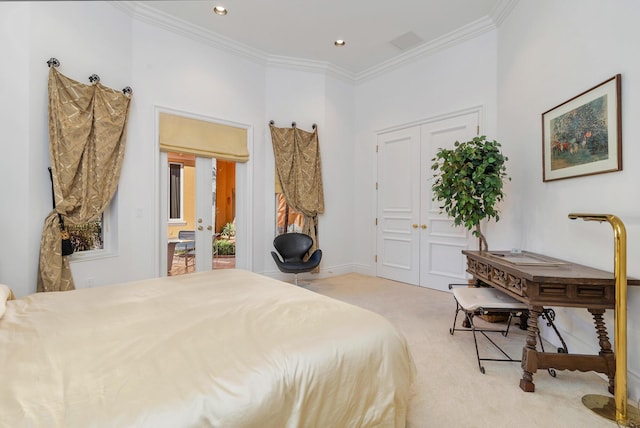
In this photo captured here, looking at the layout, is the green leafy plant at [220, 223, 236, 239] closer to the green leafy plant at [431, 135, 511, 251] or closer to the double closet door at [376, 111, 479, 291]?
the double closet door at [376, 111, 479, 291]

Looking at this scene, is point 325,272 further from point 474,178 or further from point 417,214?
point 474,178

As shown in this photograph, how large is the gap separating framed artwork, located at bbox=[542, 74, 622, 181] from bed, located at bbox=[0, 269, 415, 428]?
1.95 metres

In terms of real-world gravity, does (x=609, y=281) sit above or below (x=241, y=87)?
below

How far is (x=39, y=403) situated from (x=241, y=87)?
413cm

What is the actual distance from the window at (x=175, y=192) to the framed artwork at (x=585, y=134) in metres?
3.93

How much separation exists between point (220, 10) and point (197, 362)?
3557 millimetres

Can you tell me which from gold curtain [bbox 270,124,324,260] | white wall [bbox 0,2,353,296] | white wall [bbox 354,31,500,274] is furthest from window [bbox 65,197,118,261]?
white wall [bbox 354,31,500,274]

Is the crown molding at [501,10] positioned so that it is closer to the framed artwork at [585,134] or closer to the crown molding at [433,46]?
the crown molding at [433,46]

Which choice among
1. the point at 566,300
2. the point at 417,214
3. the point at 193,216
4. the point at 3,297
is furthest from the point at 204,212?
the point at 566,300

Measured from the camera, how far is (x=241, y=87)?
4215 mm

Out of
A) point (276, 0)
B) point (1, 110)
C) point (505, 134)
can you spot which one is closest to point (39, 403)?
point (1, 110)

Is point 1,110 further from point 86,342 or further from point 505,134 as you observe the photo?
point 505,134

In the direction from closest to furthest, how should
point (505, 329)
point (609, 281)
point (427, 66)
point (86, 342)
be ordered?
point (86, 342), point (609, 281), point (505, 329), point (427, 66)

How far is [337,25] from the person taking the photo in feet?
12.3
